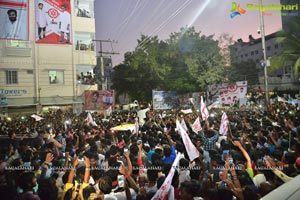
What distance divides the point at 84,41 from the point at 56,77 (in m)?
5.17

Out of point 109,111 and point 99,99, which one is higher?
point 99,99

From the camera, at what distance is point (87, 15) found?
97.8 feet

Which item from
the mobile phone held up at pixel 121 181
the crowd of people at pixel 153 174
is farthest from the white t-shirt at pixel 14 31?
the mobile phone held up at pixel 121 181

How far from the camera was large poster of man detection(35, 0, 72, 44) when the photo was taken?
9.72m

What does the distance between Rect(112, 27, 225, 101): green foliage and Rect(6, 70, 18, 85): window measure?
418 inches

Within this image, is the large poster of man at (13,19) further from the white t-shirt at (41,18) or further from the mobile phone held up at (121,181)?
the mobile phone held up at (121,181)

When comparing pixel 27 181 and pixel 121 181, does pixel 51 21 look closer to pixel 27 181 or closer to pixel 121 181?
pixel 27 181

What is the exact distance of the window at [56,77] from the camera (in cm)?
2678

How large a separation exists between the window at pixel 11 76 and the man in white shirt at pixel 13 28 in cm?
1746

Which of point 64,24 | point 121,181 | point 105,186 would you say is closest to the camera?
point 105,186

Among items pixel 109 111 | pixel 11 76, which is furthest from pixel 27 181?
pixel 11 76

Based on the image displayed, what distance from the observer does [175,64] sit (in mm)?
28875

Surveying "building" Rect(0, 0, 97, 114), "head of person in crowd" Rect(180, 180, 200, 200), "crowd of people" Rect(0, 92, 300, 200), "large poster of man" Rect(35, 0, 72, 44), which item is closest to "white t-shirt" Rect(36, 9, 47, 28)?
"large poster of man" Rect(35, 0, 72, 44)

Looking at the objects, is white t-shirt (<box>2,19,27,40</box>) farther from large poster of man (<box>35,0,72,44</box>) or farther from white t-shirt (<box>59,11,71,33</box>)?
white t-shirt (<box>59,11,71,33</box>)
